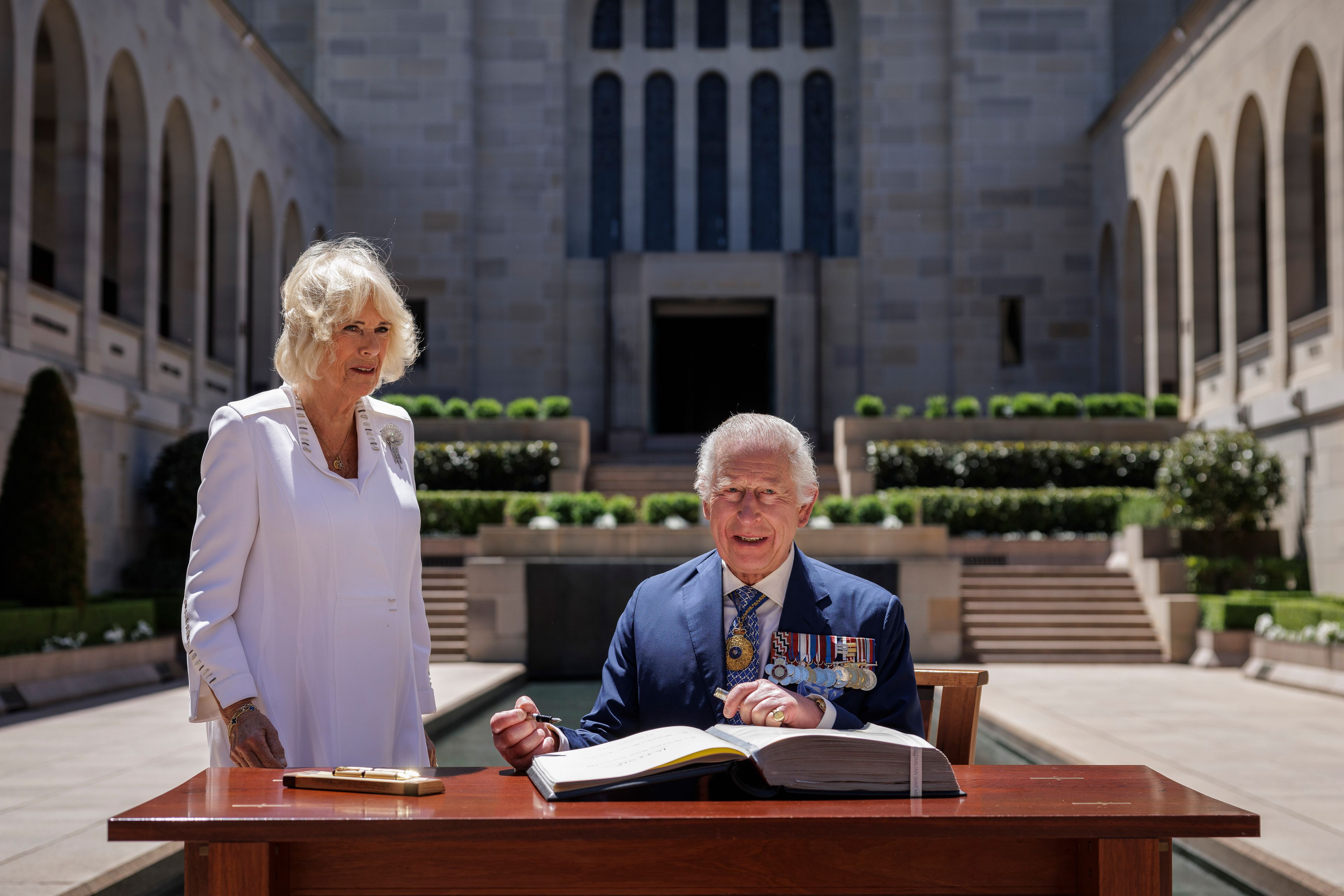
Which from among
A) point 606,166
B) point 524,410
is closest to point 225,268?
point 524,410

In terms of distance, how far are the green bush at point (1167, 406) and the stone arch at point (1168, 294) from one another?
96.7 inches

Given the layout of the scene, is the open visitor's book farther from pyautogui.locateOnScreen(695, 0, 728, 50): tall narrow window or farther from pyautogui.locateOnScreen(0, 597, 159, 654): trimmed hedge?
pyautogui.locateOnScreen(695, 0, 728, 50): tall narrow window

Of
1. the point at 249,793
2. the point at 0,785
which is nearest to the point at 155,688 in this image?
the point at 0,785

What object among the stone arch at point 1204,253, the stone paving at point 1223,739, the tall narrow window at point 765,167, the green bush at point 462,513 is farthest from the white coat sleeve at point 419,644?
the tall narrow window at point 765,167

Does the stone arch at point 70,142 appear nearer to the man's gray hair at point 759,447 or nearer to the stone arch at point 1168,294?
the man's gray hair at point 759,447

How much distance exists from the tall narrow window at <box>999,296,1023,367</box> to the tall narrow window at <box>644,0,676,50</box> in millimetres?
10879

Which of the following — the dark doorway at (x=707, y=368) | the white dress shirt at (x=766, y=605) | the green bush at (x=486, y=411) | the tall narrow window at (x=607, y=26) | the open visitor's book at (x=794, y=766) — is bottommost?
the open visitor's book at (x=794, y=766)

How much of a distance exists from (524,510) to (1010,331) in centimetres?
1791

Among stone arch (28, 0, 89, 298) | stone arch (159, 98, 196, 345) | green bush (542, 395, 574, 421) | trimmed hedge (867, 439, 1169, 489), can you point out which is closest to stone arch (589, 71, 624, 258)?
green bush (542, 395, 574, 421)

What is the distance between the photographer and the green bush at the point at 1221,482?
684 inches

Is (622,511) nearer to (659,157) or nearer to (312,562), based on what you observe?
(312,562)

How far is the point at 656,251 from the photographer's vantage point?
102 feet

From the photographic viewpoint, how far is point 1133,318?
93.1 ft

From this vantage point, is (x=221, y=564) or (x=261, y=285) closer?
(x=221, y=564)
